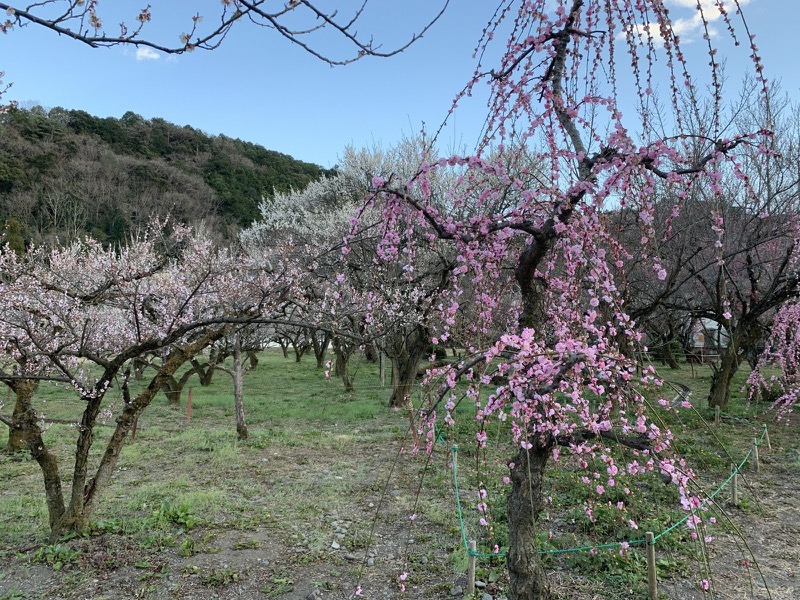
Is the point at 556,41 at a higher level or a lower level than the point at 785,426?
higher

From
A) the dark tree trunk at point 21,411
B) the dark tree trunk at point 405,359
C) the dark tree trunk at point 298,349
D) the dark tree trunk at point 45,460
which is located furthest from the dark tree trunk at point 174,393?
the dark tree trunk at point 298,349

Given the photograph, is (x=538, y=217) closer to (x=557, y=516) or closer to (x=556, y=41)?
(x=556, y=41)

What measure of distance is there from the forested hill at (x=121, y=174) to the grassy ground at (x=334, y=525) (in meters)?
22.3

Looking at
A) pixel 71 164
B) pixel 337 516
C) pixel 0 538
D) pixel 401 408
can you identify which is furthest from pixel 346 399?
pixel 71 164

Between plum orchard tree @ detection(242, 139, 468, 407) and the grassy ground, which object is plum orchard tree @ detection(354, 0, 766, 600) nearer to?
the grassy ground

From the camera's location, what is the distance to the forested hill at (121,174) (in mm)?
28533

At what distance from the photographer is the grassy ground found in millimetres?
3756

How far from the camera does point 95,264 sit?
48.0 ft

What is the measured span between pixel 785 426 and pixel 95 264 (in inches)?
683

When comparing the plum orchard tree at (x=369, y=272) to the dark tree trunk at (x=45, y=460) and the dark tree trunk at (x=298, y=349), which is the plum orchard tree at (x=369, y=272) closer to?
the dark tree trunk at (x=45, y=460)

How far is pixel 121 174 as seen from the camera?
34.2 m

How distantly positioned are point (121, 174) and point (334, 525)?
3624 cm

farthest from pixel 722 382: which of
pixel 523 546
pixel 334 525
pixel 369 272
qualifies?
pixel 523 546

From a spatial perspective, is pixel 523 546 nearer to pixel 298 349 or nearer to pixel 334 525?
pixel 334 525
